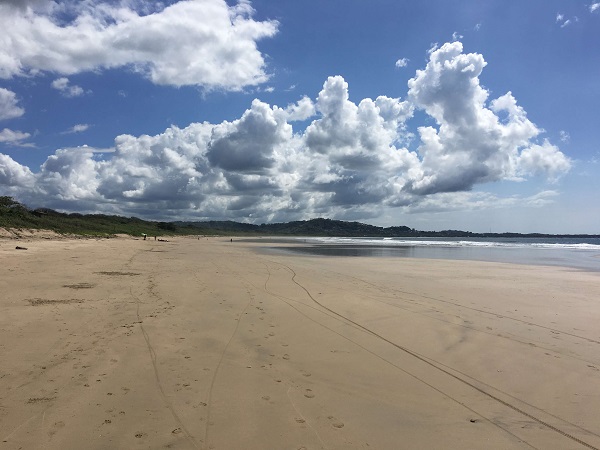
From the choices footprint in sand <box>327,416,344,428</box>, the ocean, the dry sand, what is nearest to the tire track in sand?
the dry sand

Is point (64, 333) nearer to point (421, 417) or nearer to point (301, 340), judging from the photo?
point (301, 340)

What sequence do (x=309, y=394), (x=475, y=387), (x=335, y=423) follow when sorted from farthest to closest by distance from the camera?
1. (x=475, y=387)
2. (x=309, y=394)
3. (x=335, y=423)

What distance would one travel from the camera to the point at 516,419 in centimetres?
496

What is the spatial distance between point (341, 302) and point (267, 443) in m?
8.18

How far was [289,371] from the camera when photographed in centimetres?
638

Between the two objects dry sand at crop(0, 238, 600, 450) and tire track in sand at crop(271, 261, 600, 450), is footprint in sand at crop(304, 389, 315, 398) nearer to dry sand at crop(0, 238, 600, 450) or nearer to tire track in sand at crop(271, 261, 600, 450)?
dry sand at crop(0, 238, 600, 450)

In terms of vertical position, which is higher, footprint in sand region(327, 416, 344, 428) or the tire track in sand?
the tire track in sand

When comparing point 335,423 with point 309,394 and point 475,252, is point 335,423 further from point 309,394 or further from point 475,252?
point 475,252

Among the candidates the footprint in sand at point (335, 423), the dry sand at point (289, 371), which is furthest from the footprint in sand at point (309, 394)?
the footprint in sand at point (335, 423)

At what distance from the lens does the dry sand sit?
4469 millimetres

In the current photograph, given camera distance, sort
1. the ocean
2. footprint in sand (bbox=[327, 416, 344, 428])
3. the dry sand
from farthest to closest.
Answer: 1. the ocean
2. footprint in sand (bbox=[327, 416, 344, 428])
3. the dry sand

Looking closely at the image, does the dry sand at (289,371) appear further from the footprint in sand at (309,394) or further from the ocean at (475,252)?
the ocean at (475,252)

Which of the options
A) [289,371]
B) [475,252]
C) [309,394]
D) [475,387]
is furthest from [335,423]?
[475,252]

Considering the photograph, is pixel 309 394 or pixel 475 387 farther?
pixel 475 387
